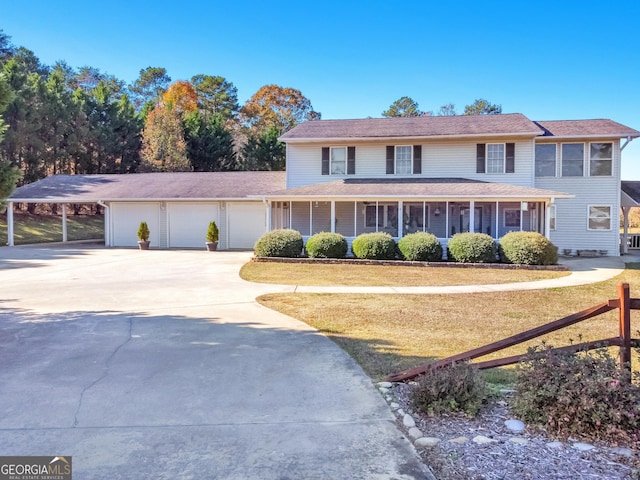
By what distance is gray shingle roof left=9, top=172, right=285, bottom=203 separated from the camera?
22359mm

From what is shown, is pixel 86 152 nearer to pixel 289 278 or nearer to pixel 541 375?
pixel 289 278

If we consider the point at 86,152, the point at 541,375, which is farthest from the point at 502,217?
the point at 86,152

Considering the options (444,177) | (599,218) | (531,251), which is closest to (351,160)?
(444,177)

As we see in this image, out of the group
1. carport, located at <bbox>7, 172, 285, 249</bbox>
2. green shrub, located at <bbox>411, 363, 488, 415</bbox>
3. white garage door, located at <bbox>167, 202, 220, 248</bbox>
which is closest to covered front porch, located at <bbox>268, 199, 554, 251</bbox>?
carport, located at <bbox>7, 172, 285, 249</bbox>

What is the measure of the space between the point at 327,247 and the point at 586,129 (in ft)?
41.7

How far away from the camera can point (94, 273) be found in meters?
13.1

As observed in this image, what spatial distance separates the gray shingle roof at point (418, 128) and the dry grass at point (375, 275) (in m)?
6.86

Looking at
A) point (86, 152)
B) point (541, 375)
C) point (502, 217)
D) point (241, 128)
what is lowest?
point (541, 375)

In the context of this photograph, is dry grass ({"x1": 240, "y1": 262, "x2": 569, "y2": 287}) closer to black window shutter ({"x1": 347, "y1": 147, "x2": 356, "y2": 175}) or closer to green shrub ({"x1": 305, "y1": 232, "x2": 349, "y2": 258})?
green shrub ({"x1": 305, "y1": 232, "x2": 349, "y2": 258})

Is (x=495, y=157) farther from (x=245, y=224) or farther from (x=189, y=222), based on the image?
(x=189, y=222)

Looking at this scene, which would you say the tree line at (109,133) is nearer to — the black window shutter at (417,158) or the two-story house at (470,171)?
the two-story house at (470,171)

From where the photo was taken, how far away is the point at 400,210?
1756cm

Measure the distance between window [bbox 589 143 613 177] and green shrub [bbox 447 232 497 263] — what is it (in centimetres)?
782

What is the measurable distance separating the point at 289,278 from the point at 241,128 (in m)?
39.1
